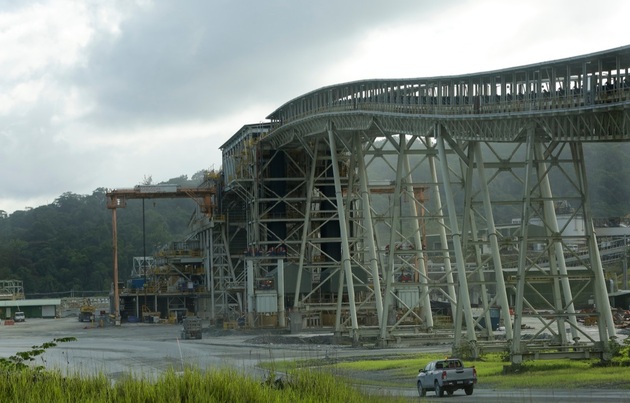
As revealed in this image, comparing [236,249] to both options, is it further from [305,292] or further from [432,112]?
[432,112]

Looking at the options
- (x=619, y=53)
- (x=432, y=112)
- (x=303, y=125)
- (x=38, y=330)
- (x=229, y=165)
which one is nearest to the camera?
(x=619, y=53)

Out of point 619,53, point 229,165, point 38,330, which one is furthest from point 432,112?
point 38,330

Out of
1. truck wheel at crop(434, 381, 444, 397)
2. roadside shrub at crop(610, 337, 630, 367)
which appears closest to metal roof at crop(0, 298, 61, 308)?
roadside shrub at crop(610, 337, 630, 367)

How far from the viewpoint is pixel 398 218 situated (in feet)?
240

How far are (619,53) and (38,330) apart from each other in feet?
317

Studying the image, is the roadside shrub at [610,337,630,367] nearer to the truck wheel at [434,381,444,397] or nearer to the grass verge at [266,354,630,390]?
the grass verge at [266,354,630,390]

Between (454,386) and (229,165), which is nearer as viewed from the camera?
(454,386)

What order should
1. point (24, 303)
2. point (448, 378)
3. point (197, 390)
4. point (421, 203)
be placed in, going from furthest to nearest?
point (24, 303) < point (421, 203) < point (448, 378) < point (197, 390)

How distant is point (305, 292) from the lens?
101812 millimetres

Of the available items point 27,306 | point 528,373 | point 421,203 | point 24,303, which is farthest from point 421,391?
point 27,306

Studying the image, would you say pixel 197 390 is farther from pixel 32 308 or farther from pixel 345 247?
pixel 32 308

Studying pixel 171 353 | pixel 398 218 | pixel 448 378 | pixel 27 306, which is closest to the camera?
pixel 448 378

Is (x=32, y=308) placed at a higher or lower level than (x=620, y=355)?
higher

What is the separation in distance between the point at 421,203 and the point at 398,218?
23.6 m
